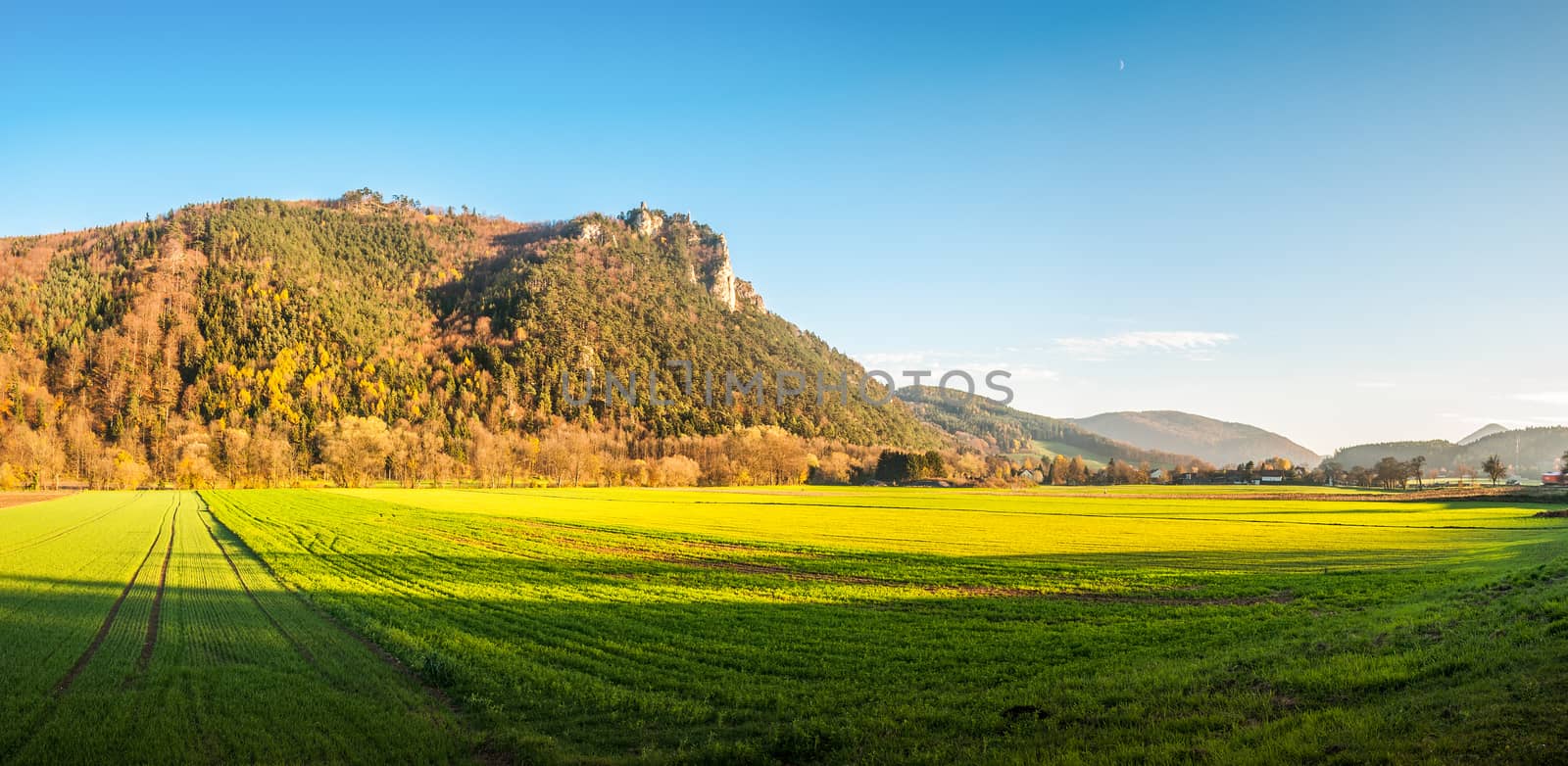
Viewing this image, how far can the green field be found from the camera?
10.8 metres

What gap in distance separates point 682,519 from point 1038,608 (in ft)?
143

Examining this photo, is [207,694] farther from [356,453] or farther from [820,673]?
[356,453]

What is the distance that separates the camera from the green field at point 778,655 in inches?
424

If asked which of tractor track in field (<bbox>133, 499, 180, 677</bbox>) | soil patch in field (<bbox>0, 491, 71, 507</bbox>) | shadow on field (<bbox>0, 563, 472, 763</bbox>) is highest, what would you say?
shadow on field (<bbox>0, 563, 472, 763</bbox>)

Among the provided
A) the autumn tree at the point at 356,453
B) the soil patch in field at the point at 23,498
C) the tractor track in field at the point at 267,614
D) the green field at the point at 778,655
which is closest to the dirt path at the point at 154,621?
the green field at the point at 778,655

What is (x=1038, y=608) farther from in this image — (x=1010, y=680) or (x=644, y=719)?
(x=644, y=719)

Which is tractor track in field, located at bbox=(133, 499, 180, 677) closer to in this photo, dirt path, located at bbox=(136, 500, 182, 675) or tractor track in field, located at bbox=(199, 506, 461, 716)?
dirt path, located at bbox=(136, 500, 182, 675)

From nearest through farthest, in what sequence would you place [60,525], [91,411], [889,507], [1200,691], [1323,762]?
1. [1323,762]
2. [1200,691]
3. [60,525]
4. [889,507]
5. [91,411]

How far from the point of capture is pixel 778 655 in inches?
667

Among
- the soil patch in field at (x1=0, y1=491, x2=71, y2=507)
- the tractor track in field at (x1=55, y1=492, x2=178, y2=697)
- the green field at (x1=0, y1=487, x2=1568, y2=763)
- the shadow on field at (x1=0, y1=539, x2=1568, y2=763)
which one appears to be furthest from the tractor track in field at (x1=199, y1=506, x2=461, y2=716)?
the soil patch in field at (x1=0, y1=491, x2=71, y2=507)

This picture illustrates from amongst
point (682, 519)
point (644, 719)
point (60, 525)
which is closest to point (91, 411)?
point (60, 525)

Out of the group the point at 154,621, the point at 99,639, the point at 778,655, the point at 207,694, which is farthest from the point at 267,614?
the point at 778,655

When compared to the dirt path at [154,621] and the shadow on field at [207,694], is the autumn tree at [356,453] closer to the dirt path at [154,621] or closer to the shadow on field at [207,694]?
the dirt path at [154,621]

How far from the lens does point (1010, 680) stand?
47.9ft
